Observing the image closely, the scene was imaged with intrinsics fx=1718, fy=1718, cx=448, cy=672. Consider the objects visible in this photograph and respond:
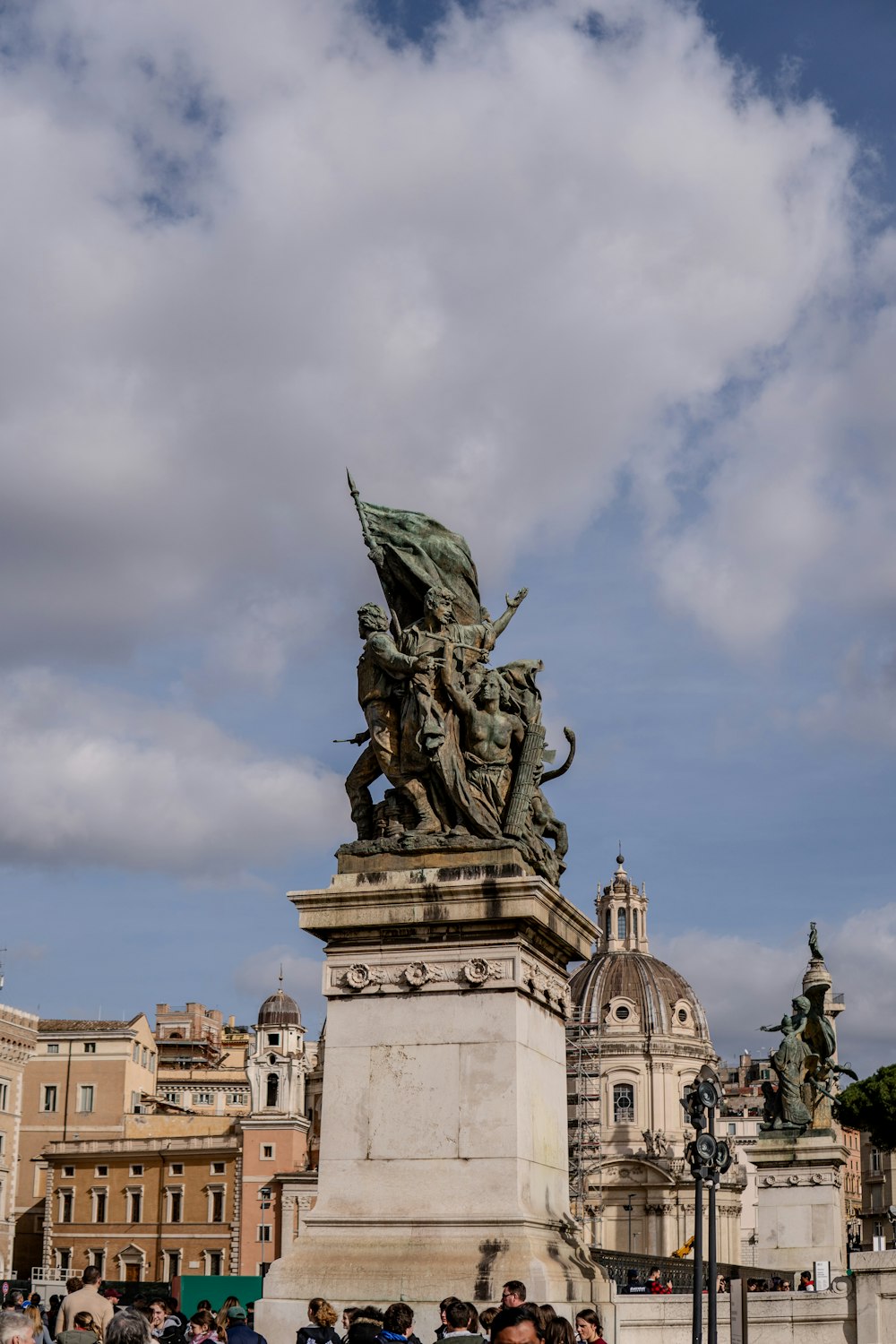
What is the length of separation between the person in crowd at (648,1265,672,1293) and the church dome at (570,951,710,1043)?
14883 centimetres

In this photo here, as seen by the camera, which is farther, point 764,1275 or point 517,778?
point 764,1275

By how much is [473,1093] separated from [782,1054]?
19888mm

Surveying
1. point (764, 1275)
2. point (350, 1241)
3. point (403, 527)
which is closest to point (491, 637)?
point (403, 527)

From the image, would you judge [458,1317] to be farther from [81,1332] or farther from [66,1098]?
[66,1098]

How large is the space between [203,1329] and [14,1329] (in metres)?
6.58

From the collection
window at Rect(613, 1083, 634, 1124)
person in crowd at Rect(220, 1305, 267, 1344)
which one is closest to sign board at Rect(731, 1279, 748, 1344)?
person in crowd at Rect(220, 1305, 267, 1344)

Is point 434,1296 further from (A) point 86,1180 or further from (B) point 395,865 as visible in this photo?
(A) point 86,1180

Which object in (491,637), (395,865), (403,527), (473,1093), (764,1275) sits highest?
(403,527)

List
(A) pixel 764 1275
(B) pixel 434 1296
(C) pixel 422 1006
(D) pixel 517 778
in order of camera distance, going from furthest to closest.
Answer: (A) pixel 764 1275 < (D) pixel 517 778 < (C) pixel 422 1006 < (B) pixel 434 1296

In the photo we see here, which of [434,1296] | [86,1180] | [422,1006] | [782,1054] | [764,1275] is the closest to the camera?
[434,1296]

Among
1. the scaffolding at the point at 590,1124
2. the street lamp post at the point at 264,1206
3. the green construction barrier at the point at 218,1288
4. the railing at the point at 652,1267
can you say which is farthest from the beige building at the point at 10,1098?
the railing at the point at 652,1267

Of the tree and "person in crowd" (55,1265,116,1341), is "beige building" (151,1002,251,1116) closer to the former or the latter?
the tree

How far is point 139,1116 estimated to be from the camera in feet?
348

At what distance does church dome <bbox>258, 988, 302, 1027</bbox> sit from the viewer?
11950 cm
